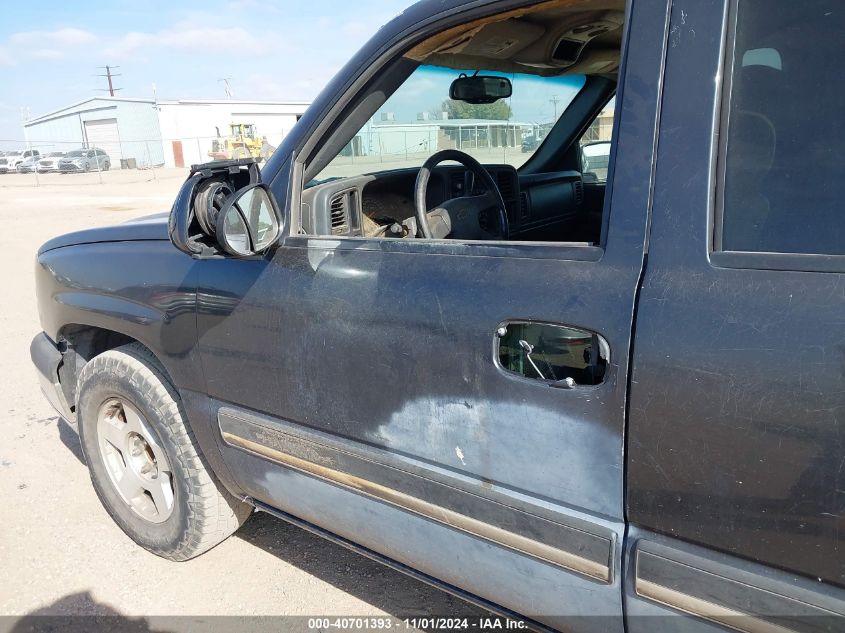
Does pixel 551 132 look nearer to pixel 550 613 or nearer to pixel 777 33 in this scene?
pixel 777 33

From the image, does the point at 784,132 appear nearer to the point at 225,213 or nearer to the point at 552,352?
the point at 552,352

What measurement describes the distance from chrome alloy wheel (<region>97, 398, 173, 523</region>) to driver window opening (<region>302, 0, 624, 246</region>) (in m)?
1.30

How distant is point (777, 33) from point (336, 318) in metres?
1.24

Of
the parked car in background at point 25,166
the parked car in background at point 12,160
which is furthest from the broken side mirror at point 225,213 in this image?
the parked car in background at point 12,160

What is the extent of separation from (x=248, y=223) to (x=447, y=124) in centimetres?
112

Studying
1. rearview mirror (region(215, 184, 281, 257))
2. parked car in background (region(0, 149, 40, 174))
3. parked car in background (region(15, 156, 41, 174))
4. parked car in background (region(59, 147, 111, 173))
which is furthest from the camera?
parked car in background (region(0, 149, 40, 174))

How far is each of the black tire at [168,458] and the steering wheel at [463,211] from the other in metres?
1.20

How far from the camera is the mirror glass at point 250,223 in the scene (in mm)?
1966

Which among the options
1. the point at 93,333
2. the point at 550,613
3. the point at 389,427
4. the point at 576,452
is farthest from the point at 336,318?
the point at 93,333

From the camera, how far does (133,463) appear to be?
2.89 m

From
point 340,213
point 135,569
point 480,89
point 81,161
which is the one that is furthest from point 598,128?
point 81,161

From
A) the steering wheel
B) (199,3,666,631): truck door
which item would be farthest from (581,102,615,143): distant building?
(199,3,666,631): truck door

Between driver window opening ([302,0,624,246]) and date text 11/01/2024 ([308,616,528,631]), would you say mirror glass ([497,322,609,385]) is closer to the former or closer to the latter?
driver window opening ([302,0,624,246])

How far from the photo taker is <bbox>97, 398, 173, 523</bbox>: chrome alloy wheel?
2.79m
